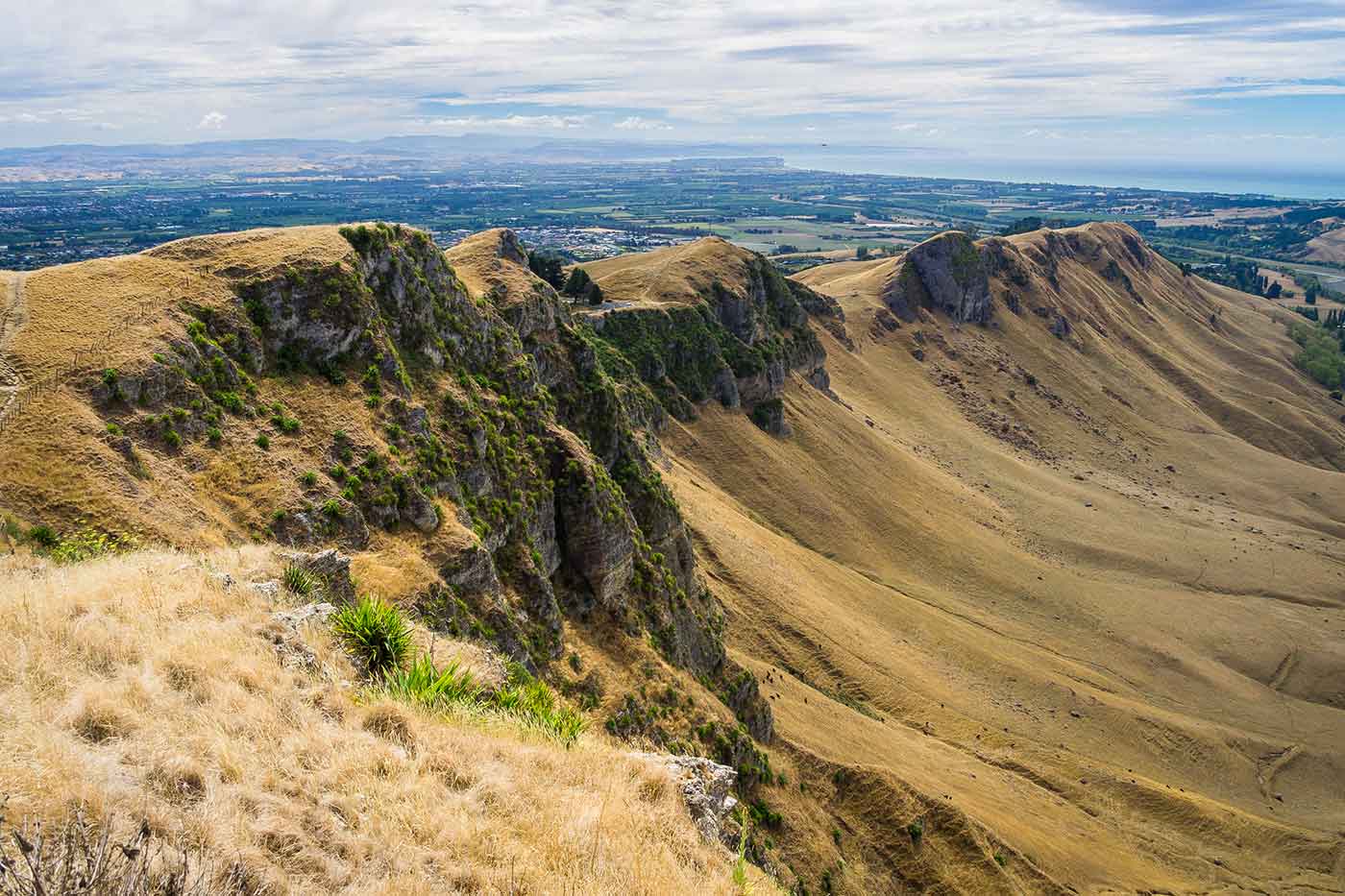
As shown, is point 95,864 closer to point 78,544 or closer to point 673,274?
point 78,544

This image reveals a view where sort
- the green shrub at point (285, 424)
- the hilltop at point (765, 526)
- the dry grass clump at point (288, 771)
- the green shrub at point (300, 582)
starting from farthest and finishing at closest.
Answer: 1. the green shrub at point (285, 424)
2. the hilltop at point (765, 526)
3. the green shrub at point (300, 582)
4. the dry grass clump at point (288, 771)

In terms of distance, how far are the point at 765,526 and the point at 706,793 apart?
59.0m

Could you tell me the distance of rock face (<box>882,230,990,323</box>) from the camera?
141 meters

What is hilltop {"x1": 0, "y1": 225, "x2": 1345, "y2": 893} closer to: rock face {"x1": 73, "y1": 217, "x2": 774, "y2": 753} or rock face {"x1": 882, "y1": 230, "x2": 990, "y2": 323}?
rock face {"x1": 73, "y1": 217, "x2": 774, "y2": 753}

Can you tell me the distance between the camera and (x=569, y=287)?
87125 millimetres

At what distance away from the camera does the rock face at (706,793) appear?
46.3ft

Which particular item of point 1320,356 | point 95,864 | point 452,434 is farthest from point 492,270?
point 1320,356

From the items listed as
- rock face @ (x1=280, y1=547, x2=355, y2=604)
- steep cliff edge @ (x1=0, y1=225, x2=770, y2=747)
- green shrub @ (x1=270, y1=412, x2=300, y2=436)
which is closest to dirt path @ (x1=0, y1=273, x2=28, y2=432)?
steep cliff edge @ (x1=0, y1=225, x2=770, y2=747)

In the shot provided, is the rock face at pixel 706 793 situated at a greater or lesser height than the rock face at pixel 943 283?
lesser

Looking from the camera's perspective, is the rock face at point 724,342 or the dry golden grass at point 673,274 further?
the dry golden grass at point 673,274

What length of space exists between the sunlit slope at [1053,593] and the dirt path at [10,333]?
128 ft

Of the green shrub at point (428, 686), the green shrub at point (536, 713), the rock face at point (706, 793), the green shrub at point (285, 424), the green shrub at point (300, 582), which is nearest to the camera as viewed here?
the rock face at point (706, 793)

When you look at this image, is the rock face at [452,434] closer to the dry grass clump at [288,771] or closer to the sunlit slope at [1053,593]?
the dry grass clump at [288,771]

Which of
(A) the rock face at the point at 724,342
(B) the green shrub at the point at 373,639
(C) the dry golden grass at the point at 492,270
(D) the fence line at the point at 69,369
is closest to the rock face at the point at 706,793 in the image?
(B) the green shrub at the point at 373,639
